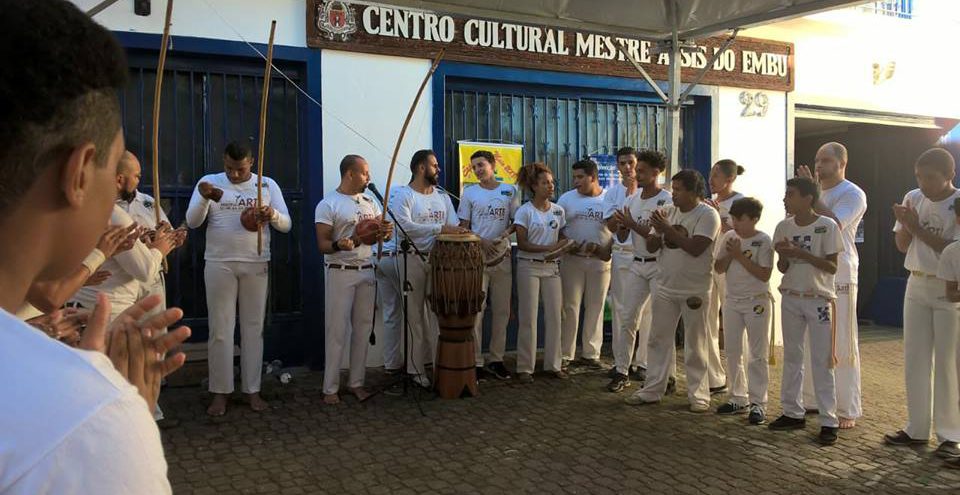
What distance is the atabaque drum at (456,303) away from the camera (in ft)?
19.7

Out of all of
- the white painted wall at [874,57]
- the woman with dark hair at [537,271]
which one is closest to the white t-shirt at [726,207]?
the woman with dark hair at [537,271]

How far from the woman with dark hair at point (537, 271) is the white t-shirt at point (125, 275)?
327 centimetres

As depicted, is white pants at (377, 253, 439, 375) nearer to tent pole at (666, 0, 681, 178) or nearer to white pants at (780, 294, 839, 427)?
tent pole at (666, 0, 681, 178)

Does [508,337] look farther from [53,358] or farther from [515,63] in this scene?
[53,358]

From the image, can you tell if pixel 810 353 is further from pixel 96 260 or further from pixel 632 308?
pixel 96 260

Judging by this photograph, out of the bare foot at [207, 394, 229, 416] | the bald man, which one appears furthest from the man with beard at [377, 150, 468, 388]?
the bald man

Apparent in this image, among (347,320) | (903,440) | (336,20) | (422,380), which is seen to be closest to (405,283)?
(347,320)

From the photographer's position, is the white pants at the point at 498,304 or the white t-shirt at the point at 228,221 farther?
the white pants at the point at 498,304

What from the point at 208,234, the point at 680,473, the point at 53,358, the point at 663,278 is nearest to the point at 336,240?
the point at 208,234

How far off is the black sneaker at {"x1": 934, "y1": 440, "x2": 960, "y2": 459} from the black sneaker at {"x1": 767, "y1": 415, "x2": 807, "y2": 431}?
883mm

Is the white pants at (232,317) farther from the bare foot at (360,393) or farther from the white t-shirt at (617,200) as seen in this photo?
the white t-shirt at (617,200)

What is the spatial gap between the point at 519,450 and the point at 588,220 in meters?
2.94

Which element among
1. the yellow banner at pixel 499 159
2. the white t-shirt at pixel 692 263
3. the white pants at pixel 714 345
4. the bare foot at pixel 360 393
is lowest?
the bare foot at pixel 360 393

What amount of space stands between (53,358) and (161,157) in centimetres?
621
